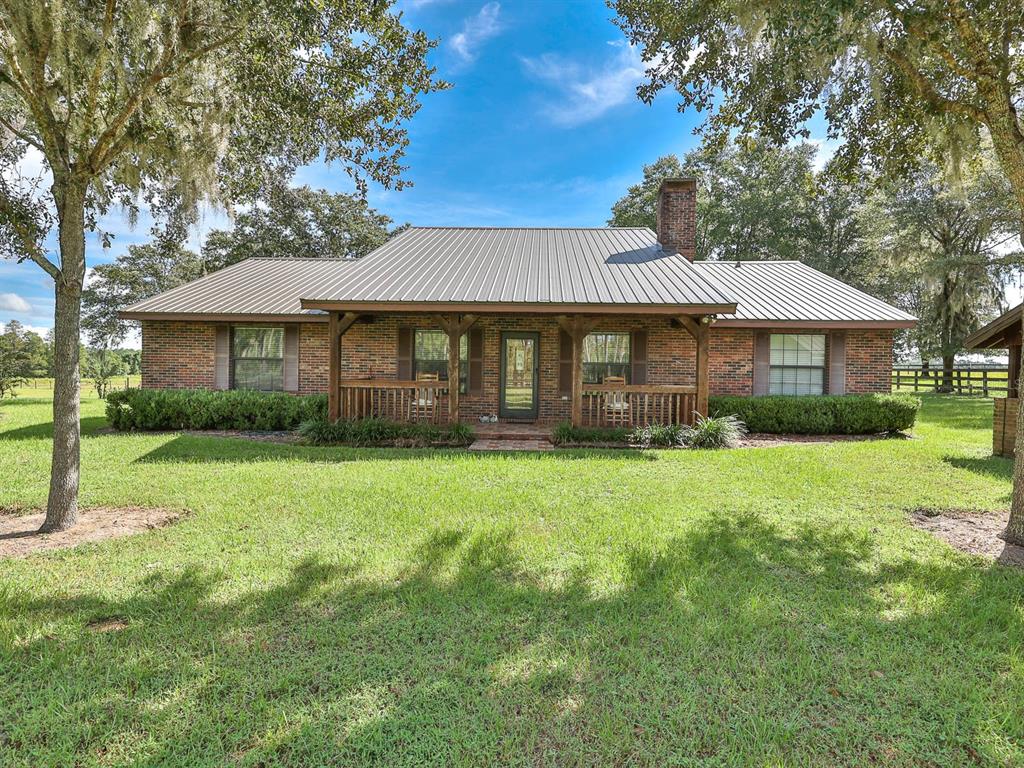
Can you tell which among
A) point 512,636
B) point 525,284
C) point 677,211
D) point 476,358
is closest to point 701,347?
point 525,284

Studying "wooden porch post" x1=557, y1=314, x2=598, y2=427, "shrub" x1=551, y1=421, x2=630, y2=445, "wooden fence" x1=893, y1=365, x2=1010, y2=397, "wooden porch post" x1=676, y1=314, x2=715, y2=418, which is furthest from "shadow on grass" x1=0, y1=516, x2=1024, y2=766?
"wooden fence" x1=893, y1=365, x2=1010, y2=397

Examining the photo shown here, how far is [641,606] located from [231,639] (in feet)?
8.24

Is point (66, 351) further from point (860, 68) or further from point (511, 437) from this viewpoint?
point (860, 68)

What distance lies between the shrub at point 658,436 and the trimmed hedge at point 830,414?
6.75ft

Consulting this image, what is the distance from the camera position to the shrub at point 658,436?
8.49 meters

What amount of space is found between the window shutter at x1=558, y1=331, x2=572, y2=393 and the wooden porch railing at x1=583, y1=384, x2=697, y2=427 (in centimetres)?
83

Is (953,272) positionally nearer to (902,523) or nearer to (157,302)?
(902,523)

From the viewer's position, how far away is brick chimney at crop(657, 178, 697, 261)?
1255 cm

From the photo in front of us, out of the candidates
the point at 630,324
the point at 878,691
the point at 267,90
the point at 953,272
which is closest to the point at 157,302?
the point at 267,90

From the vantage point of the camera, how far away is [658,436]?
849 cm

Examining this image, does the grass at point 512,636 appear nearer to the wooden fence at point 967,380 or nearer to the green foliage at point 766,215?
the wooden fence at point 967,380

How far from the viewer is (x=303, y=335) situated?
36.4ft

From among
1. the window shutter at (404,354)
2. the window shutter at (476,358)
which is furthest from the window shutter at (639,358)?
the window shutter at (404,354)

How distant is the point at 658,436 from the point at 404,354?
5978 mm
